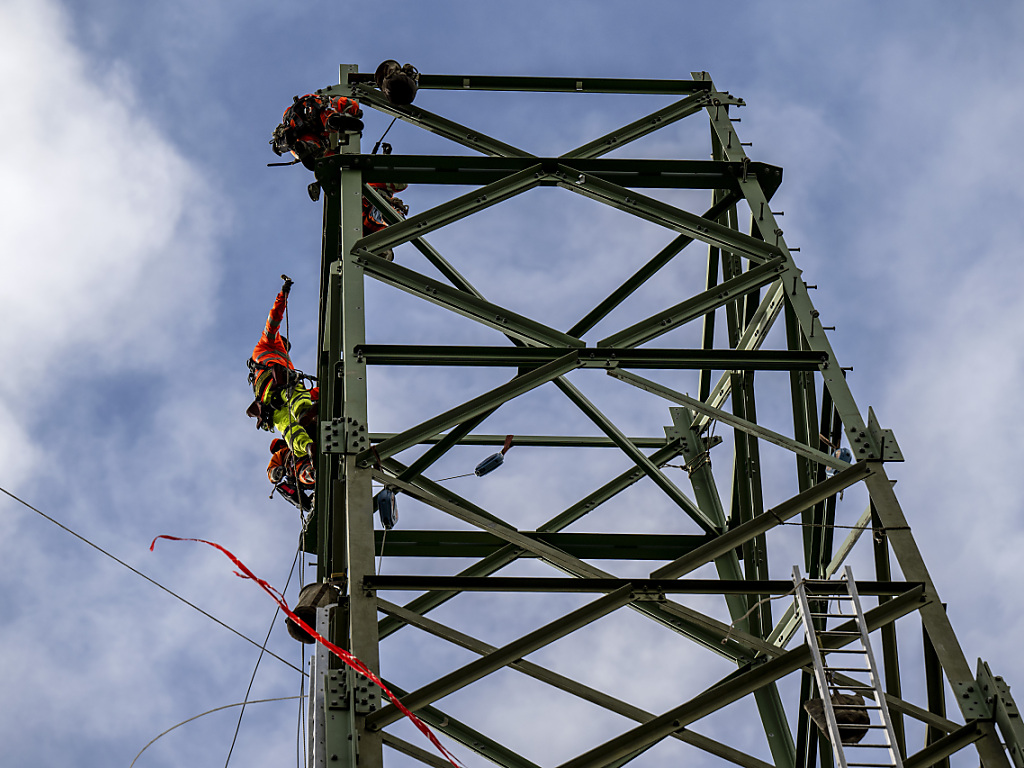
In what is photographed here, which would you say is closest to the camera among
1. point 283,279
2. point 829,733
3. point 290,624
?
point 829,733

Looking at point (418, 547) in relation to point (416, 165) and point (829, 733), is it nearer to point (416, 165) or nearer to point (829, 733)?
point (416, 165)

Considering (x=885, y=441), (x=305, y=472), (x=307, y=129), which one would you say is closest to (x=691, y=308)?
(x=885, y=441)

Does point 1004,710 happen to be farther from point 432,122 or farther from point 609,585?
point 432,122

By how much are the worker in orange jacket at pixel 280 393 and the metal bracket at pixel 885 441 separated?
8.97 metres

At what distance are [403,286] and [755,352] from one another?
122 inches

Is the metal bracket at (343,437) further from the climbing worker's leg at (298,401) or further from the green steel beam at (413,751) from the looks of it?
the climbing worker's leg at (298,401)

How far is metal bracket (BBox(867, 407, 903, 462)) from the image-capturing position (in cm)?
1057

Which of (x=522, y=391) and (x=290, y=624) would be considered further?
(x=522, y=391)

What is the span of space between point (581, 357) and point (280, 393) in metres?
8.50

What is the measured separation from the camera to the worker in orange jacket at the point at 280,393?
18.2m

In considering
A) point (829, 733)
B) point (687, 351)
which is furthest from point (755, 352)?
point (829, 733)

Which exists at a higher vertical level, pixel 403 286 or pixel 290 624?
pixel 403 286

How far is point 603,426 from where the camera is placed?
12.4 m

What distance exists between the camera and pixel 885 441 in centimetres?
1063
